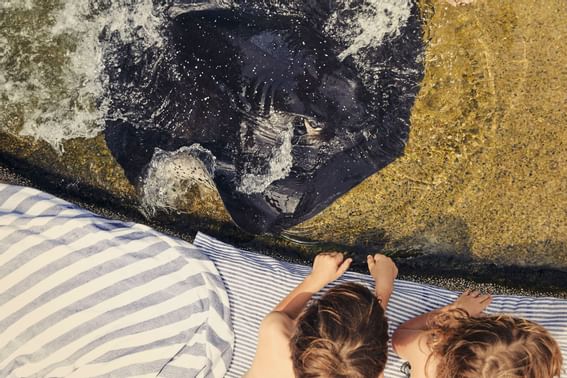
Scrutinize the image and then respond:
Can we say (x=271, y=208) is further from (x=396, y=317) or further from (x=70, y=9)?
(x=70, y=9)

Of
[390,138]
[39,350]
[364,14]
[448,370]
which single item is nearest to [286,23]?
[364,14]

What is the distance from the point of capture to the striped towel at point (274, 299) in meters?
2.42

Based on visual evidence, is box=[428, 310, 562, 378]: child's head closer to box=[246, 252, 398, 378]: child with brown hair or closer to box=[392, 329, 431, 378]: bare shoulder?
box=[392, 329, 431, 378]: bare shoulder

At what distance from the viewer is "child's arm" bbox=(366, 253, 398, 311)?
2365mm

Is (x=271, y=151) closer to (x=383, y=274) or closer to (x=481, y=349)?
(x=383, y=274)

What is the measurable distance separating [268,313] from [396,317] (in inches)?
22.6

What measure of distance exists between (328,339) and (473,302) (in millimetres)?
807

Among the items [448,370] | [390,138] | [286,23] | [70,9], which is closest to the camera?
[448,370]

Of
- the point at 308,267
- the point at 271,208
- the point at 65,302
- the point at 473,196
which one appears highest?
the point at 473,196

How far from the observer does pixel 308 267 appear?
8.51 feet

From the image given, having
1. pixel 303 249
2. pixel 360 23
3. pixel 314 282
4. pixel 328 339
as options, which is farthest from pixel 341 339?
pixel 360 23

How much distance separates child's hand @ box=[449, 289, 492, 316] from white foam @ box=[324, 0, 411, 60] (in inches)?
46.9

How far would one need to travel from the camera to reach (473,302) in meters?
2.34

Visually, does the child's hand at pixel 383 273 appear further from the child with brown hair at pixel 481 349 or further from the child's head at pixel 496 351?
the child's head at pixel 496 351
